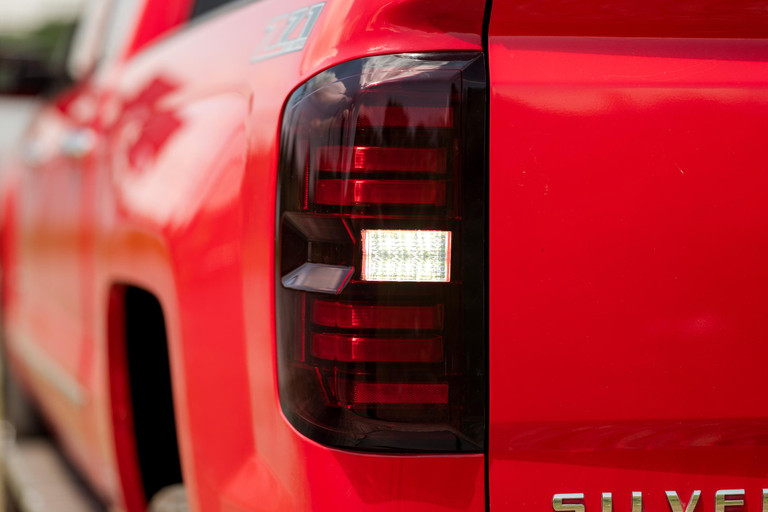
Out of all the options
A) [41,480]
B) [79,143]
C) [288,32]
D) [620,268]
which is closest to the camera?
[620,268]

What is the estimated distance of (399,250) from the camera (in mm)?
1244

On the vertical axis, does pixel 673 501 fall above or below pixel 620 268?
below

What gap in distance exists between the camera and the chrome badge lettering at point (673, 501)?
1.26 m

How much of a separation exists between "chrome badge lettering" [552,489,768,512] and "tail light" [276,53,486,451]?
0.48ft

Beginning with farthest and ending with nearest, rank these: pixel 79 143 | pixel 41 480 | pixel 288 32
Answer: pixel 41 480 < pixel 79 143 < pixel 288 32

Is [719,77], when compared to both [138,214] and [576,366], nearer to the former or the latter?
[576,366]

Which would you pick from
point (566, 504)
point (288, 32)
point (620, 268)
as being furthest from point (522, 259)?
point (288, 32)

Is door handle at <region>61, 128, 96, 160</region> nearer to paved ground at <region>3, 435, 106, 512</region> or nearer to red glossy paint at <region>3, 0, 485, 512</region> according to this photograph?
red glossy paint at <region>3, 0, 485, 512</region>

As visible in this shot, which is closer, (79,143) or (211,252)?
(211,252)

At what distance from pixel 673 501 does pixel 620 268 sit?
1.08ft

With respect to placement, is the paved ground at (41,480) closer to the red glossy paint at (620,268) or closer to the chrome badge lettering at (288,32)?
the chrome badge lettering at (288,32)

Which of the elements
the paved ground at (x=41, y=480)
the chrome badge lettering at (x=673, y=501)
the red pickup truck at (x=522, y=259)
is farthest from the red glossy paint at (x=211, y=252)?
the paved ground at (x=41, y=480)

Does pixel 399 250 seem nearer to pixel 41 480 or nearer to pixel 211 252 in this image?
pixel 211 252

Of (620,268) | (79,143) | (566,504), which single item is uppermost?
(79,143)
